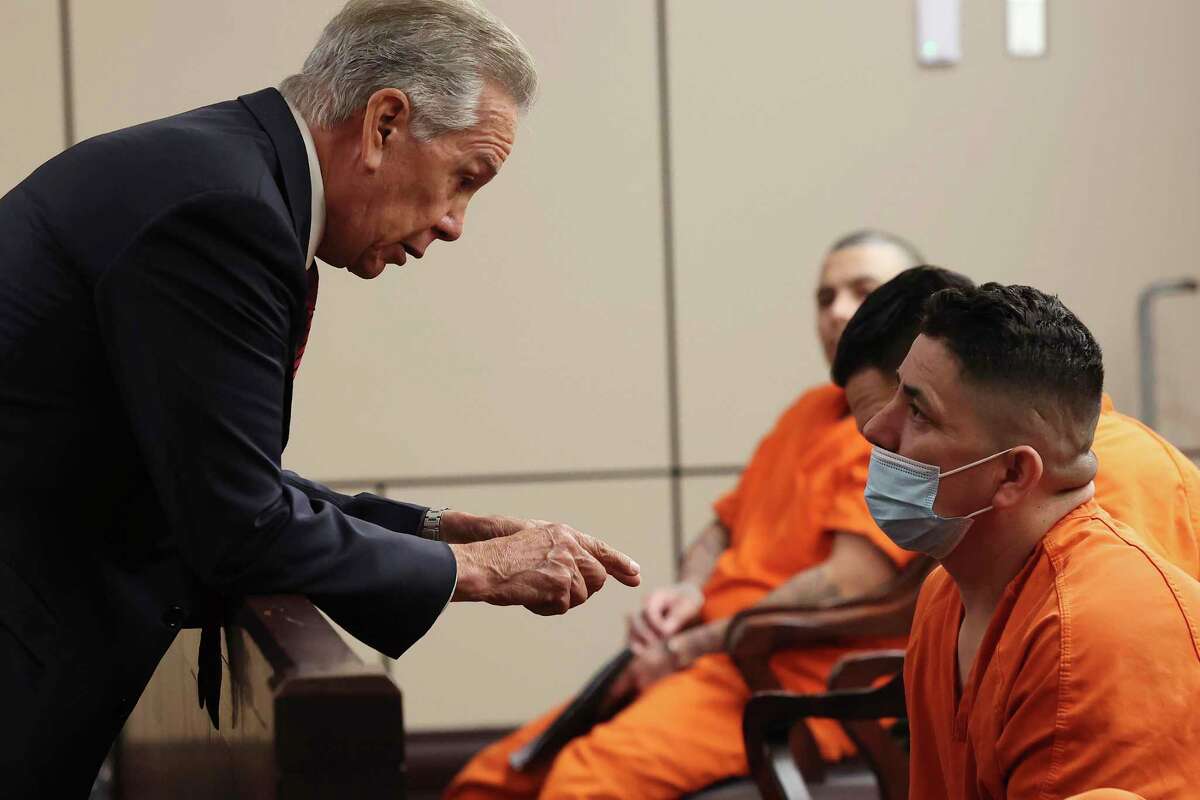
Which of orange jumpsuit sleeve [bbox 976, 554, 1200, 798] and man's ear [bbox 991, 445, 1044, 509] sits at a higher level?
man's ear [bbox 991, 445, 1044, 509]

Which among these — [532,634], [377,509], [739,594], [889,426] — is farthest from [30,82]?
[889,426]

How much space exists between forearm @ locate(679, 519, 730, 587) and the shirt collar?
1.64 meters

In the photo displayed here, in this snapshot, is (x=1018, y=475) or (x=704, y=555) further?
(x=704, y=555)

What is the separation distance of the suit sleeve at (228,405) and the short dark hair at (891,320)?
831mm

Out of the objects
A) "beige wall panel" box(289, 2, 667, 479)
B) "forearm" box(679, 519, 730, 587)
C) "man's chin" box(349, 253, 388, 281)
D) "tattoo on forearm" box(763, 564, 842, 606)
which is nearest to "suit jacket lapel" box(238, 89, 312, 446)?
"man's chin" box(349, 253, 388, 281)

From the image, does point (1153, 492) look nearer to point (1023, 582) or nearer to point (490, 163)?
point (1023, 582)

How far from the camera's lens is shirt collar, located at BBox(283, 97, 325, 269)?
4.77 ft

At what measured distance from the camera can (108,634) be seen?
1392 millimetres

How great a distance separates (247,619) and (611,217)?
2.56 meters

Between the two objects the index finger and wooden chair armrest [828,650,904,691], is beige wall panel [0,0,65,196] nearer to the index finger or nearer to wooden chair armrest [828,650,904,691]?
wooden chair armrest [828,650,904,691]

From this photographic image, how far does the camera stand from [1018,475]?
1.42 metres

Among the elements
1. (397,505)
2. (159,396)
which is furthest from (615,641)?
(159,396)

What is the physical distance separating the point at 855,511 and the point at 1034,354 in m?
1.25

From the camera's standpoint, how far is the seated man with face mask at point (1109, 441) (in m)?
1.67
